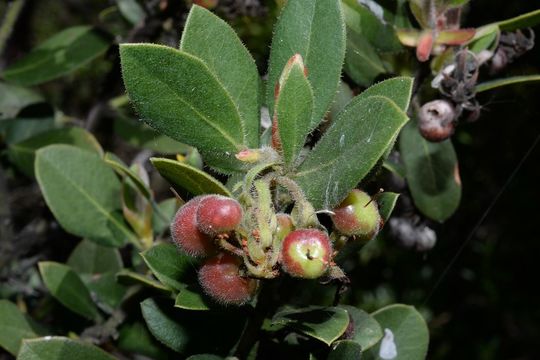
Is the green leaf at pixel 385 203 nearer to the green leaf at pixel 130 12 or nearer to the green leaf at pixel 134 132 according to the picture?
the green leaf at pixel 134 132

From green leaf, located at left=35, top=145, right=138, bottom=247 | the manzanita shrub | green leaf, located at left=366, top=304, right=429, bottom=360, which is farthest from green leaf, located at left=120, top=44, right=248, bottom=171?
green leaf, located at left=35, top=145, right=138, bottom=247

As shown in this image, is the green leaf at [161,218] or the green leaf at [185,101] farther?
the green leaf at [161,218]

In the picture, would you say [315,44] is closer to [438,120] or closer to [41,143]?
[438,120]

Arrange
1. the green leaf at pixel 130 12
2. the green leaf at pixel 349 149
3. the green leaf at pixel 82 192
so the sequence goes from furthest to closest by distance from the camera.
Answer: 1. the green leaf at pixel 130 12
2. the green leaf at pixel 82 192
3. the green leaf at pixel 349 149

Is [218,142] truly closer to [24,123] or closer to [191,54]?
[191,54]

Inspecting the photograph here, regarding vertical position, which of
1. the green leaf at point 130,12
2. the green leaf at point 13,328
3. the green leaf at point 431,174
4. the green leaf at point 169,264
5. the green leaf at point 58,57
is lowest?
the green leaf at point 13,328

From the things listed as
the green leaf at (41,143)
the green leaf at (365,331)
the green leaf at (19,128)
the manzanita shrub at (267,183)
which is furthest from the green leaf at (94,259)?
the green leaf at (365,331)

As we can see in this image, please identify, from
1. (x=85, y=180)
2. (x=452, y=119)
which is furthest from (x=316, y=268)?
(x=85, y=180)

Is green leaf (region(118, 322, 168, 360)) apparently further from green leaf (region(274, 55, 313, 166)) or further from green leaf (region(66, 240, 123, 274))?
green leaf (region(274, 55, 313, 166))
